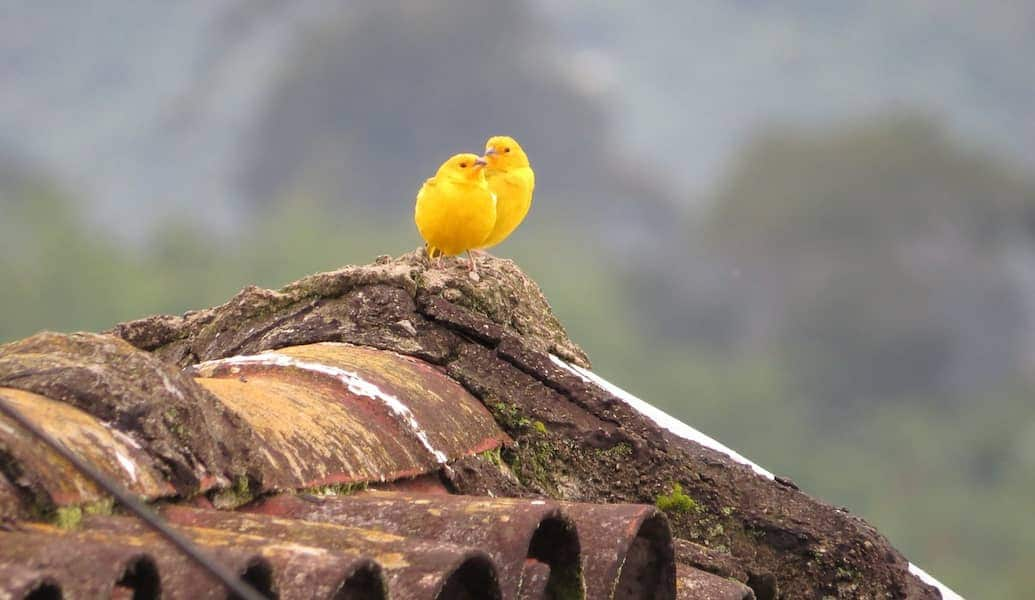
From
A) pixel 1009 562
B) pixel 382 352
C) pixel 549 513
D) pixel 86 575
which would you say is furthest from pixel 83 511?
pixel 1009 562

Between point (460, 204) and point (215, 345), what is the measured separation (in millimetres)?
1617

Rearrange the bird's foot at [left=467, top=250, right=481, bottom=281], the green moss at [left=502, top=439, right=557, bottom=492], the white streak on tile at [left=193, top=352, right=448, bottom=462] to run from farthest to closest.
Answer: the bird's foot at [left=467, top=250, right=481, bottom=281] → the green moss at [left=502, top=439, right=557, bottom=492] → the white streak on tile at [left=193, top=352, right=448, bottom=462]

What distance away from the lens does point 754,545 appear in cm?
447

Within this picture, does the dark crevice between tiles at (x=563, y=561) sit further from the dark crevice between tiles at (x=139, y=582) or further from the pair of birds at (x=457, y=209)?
the pair of birds at (x=457, y=209)

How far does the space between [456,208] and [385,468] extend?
269cm

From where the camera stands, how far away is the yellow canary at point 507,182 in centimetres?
739

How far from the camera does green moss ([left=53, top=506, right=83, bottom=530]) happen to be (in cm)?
254

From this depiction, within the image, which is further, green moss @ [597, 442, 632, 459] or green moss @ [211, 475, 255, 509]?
green moss @ [597, 442, 632, 459]

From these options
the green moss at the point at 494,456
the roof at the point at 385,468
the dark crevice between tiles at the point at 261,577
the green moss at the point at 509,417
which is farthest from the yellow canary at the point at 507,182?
the dark crevice between tiles at the point at 261,577

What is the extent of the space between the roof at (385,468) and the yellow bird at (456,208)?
0.35m

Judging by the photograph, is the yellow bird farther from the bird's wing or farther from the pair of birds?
the bird's wing

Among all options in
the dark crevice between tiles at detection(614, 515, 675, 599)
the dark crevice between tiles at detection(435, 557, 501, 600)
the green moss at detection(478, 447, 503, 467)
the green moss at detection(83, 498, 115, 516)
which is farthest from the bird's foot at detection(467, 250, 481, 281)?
the green moss at detection(83, 498, 115, 516)

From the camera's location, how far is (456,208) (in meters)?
6.29

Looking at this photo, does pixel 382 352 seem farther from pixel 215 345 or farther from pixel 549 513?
pixel 549 513
